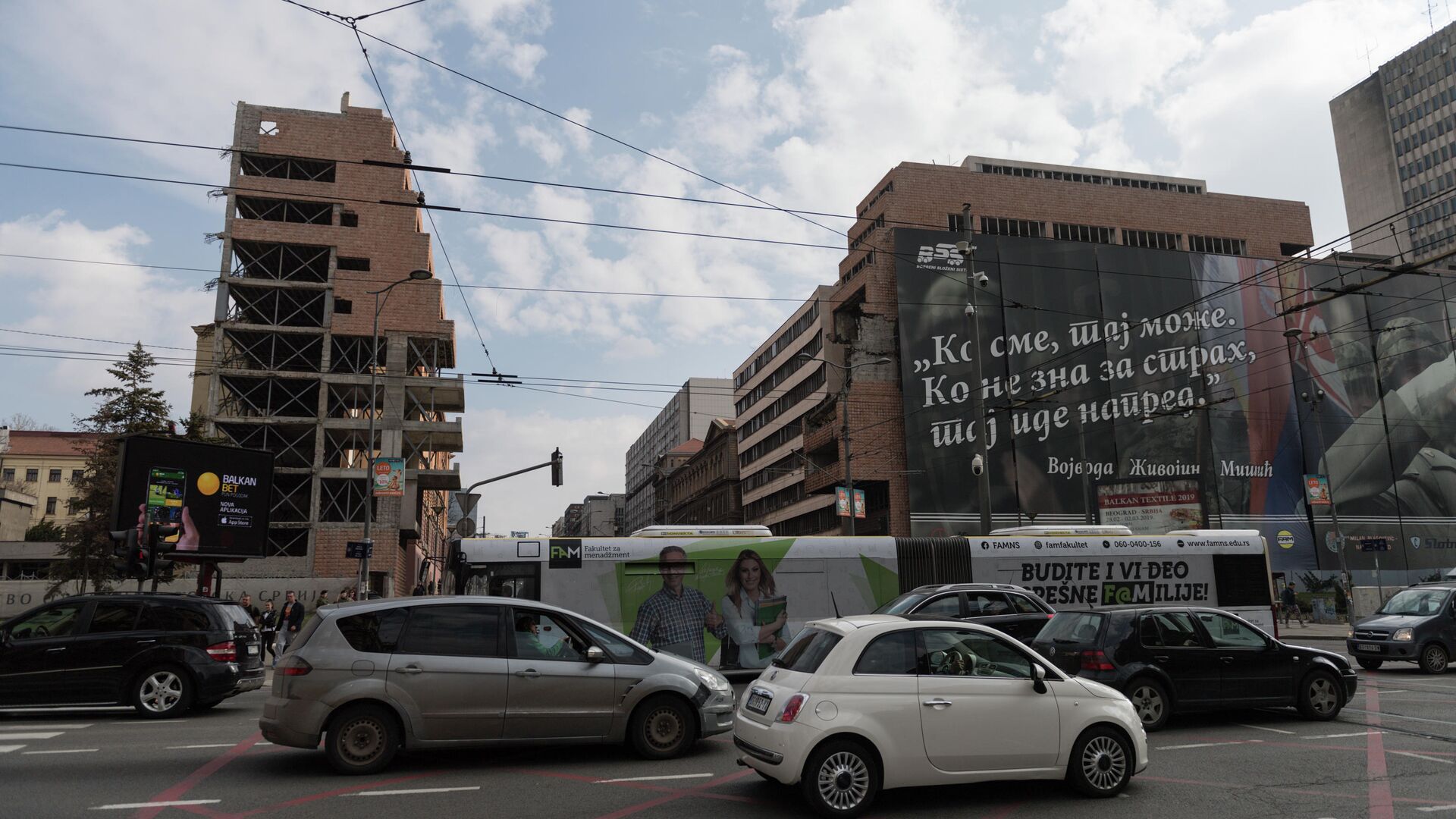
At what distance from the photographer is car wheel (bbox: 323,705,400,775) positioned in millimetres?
8172

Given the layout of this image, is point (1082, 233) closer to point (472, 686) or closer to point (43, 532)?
point (472, 686)

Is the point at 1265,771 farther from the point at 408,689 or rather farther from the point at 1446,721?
the point at 408,689

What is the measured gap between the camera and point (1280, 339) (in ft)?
185

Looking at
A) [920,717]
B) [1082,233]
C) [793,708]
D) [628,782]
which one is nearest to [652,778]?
[628,782]

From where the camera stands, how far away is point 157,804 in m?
7.21

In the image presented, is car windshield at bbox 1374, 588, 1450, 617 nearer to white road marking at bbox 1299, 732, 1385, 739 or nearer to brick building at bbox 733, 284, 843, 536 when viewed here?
white road marking at bbox 1299, 732, 1385, 739

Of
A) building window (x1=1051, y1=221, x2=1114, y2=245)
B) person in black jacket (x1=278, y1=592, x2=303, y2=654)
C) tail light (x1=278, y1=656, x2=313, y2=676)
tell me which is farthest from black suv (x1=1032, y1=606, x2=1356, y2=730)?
building window (x1=1051, y1=221, x2=1114, y2=245)

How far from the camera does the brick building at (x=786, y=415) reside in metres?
60.4

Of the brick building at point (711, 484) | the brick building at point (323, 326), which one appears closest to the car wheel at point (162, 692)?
the brick building at point (323, 326)

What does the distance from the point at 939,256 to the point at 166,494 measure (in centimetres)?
3957

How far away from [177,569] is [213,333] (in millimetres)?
14898

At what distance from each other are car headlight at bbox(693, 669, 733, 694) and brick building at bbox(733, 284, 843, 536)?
A: 41.0m

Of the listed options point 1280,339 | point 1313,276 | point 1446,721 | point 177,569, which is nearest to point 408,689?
point 1446,721

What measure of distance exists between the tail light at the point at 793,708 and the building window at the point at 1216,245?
6233 centimetres
